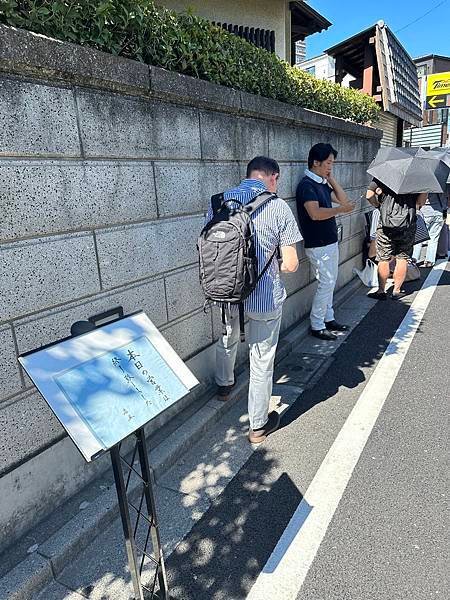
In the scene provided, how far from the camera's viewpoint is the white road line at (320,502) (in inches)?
81.7

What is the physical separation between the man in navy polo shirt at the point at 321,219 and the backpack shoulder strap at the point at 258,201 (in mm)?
1984

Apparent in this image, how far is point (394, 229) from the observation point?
616 centimetres

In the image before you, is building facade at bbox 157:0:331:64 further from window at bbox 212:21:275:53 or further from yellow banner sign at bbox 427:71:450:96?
yellow banner sign at bbox 427:71:450:96

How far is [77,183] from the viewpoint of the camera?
244cm

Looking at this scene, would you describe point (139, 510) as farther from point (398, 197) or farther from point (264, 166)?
point (398, 197)

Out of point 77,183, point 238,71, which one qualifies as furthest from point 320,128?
point 77,183

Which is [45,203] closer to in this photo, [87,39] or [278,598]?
[87,39]

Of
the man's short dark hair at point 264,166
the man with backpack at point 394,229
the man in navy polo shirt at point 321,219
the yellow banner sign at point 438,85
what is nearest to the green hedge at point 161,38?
the man in navy polo shirt at point 321,219

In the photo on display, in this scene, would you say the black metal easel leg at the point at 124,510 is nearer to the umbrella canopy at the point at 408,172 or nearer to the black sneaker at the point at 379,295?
the umbrella canopy at the point at 408,172

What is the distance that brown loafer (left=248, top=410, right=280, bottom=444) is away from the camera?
3180 millimetres

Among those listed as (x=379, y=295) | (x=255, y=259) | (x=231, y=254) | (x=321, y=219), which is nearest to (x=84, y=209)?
(x=231, y=254)

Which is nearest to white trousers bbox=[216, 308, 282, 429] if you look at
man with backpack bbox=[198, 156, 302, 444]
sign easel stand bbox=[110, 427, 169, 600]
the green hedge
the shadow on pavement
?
man with backpack bbox=[198, 156, 302, 444]

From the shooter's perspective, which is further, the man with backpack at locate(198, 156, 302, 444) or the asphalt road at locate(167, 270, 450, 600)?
the man with backpack at locate(198, 156, 302, 444)

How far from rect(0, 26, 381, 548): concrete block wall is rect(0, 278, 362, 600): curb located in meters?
0.19
